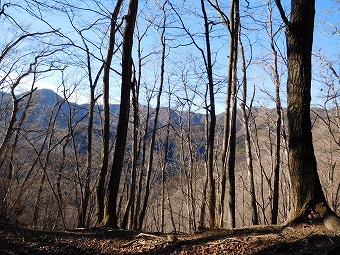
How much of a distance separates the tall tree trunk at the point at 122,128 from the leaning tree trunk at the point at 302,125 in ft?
11.6

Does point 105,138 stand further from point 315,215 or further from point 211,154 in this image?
point 315,215

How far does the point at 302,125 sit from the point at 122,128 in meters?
3.75

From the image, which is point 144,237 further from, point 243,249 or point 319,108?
point 319,108

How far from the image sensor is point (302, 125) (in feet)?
15.5

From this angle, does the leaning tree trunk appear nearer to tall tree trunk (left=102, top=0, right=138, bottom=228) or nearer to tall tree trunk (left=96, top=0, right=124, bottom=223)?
tall tree trunk (left=102, top=0, right=138, bottom=228)

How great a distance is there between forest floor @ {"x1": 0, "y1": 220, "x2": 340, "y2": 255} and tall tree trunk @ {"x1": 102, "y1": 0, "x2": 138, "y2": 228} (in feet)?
3.15

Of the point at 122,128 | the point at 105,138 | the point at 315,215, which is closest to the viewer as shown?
the point at 315,215

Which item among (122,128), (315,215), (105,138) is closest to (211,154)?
(122,128)

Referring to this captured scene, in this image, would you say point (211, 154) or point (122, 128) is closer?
point (122, 128)

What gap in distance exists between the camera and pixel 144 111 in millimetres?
20078

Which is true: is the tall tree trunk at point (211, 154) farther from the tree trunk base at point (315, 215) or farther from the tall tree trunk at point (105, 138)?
the tree trunk base at point (315, 215)

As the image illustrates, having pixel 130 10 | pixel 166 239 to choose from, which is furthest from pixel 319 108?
pixel 166 239

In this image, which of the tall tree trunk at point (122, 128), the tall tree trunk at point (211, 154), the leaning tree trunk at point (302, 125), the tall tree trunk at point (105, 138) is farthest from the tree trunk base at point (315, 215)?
the tall tree trunk at point (105, 138)

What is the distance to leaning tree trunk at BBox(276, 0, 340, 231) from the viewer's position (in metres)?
4.55
